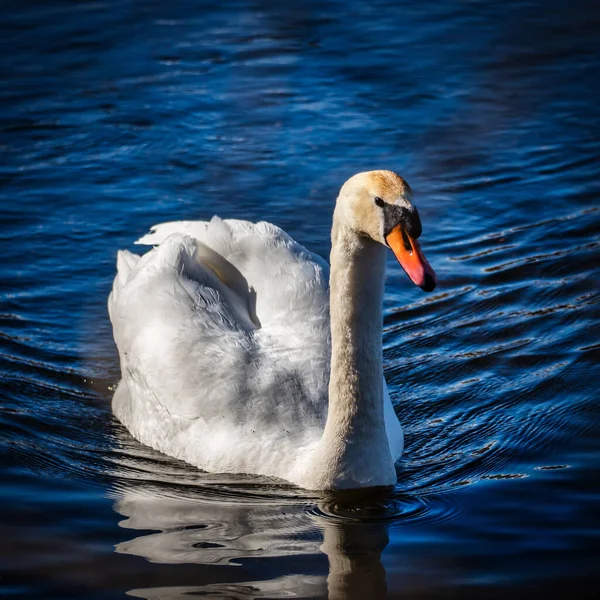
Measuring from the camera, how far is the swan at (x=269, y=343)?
649cm

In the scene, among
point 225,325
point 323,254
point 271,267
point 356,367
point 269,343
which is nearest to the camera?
point 356,367

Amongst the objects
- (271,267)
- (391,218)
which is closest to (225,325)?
Result: (271,267)

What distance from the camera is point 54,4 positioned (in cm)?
1791

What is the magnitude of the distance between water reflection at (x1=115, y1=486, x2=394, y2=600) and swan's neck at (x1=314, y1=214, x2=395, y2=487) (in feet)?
0.68

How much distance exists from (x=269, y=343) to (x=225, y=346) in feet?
1.00

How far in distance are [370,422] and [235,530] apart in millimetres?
972

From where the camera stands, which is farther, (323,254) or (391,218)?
(323,254)

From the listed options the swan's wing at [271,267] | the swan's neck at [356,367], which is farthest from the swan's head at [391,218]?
→ the swan's wing at [271,267]

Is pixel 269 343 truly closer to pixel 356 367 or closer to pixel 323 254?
pixel 356 367

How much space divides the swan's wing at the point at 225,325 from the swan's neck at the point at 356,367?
1.77 ft

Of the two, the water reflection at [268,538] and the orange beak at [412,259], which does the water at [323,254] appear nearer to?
the water reflection at [268,538]

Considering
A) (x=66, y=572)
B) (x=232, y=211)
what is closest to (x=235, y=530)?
(x=66, y=572)

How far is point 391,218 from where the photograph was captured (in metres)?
6.11

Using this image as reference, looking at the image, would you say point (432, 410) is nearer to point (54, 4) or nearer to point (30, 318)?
point (30, 318)
